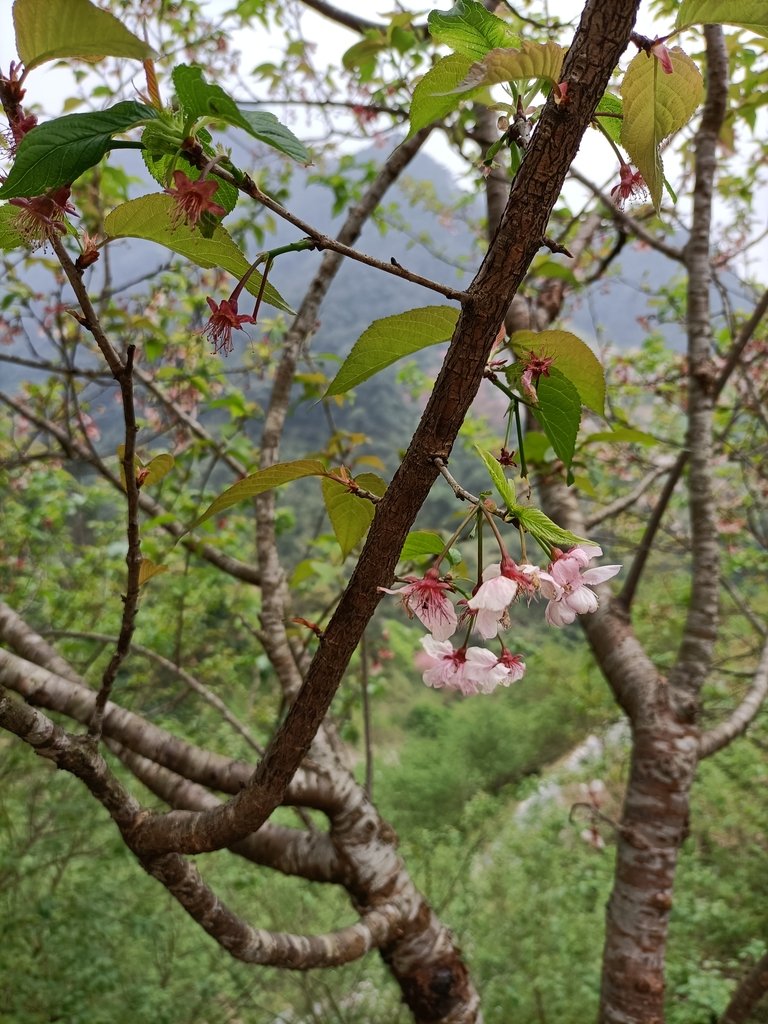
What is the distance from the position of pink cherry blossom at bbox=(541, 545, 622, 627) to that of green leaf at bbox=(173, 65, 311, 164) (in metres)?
0.22

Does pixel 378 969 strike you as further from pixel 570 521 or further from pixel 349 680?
pixel 570 521

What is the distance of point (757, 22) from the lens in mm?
238

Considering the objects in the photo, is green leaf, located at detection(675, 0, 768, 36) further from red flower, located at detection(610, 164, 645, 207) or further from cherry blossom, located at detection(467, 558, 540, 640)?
cherry blossom, located at detection(467, 558, 540, 640)

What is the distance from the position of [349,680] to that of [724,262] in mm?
2024

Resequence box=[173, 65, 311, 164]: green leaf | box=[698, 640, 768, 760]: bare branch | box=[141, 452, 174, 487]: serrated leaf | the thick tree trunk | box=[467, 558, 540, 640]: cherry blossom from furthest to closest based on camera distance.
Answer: box=[698, 640, 768, 760]: bare branch
the thick tree trunk
box=[141, 452, 174, 487]: serrated leaf
box=[467, 558, 540, 640]: cherry blossom
box=[173, 65, 311, 164]: green leaf

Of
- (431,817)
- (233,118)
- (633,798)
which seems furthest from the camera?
(431,817)

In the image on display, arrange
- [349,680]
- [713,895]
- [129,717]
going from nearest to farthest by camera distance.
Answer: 1. [129,717]
2. [349,680]
3. [713,895]

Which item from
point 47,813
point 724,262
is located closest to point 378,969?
point 47,813

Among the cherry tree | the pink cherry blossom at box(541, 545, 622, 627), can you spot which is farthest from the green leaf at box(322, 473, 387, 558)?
the pink cherry blossom at box(541, 545, 622, 627)

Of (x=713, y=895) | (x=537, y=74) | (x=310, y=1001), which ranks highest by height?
(x=713, y=895)

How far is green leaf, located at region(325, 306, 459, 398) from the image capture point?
0.31 meters

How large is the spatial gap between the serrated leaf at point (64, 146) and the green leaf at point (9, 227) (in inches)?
2.2

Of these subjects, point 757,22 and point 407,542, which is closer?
point 757,22

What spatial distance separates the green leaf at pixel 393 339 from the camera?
312 millimetres
